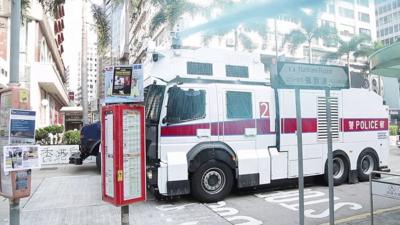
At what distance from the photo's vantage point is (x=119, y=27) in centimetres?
2372

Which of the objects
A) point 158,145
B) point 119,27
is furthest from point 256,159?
point 119,27

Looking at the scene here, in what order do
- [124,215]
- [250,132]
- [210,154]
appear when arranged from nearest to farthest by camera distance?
[124,215], [210,154], [250,132]

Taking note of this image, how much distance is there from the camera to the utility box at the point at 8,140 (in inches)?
179

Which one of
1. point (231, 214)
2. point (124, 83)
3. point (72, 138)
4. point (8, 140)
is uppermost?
point (124, 83)

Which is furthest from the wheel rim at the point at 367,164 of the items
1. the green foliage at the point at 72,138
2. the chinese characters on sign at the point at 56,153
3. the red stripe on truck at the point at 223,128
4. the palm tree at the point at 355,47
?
the palm tree at the point at 355,47

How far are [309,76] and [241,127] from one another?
362 cm

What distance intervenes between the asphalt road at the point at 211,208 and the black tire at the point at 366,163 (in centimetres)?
47

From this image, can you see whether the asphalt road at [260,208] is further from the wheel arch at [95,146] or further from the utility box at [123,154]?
the wheel arch at [95,146]

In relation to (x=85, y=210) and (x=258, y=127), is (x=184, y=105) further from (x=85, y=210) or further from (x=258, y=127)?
(x=85, y=210)

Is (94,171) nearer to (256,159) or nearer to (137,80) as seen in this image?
(256,159)

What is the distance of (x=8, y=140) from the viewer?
14.9ft

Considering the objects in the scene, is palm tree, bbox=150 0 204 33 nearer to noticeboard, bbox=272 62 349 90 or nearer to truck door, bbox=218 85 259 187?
truck door, bbox=218 85 259 187

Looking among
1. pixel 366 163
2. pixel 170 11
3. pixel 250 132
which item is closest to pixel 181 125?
pixel 250 132

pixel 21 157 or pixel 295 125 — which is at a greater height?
pixel 295 125
